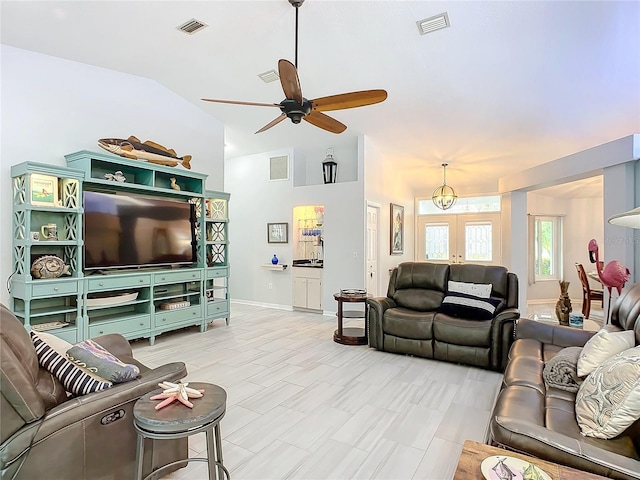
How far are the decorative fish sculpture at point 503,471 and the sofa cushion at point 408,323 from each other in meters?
2.66

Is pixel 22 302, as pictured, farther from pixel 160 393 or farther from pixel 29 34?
pixel 160 393

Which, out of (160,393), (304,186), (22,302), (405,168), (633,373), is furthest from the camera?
(405,168)

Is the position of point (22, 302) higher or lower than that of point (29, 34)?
lower

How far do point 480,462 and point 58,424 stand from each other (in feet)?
5.92

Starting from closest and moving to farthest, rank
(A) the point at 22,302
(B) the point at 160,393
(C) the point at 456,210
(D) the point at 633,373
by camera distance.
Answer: (D) the point at 633,373, (B) the point at 160,393, (A) the point at 22,302, (C) the point at 456,210

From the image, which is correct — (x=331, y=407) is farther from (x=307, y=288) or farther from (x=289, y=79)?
(x=307, y=288)

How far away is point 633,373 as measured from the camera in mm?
1589

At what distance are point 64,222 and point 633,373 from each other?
528 centimetres

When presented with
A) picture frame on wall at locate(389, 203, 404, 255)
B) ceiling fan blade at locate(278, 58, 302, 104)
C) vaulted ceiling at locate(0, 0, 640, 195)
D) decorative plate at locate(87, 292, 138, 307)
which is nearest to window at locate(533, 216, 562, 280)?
vaulted ceiling at locate(0, 0, 640, 195)

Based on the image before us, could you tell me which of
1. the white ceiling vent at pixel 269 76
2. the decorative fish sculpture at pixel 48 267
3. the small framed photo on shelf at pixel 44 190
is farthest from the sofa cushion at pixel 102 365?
the white ceiling vent at pixel 269 76

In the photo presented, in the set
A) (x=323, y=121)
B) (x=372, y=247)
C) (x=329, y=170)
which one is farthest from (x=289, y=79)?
(x=372, y=247)

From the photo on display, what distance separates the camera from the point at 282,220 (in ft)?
23.5

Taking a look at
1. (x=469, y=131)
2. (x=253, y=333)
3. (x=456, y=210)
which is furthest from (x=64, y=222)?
(x=456, y=210)

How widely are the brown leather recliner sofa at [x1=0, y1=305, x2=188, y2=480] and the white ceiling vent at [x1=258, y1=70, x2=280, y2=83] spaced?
4093 millimetres
